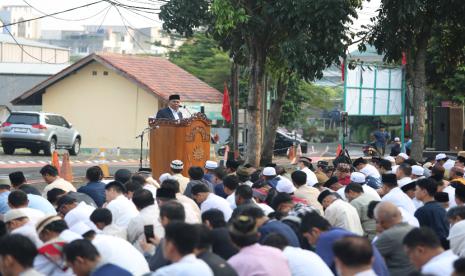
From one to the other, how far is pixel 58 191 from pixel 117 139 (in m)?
33.0

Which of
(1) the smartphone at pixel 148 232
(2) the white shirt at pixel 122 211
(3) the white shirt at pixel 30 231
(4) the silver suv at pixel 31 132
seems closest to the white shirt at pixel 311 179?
(2) the white shirt at pixel 122 211

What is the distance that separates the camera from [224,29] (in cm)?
2477

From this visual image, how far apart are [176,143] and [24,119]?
57.7 ft

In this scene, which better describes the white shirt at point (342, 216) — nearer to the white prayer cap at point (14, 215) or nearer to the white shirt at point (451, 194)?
the white shirt at point (451, 194)

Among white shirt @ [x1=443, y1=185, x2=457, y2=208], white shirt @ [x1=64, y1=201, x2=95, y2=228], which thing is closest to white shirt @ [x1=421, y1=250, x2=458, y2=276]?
white shirt @ [x1=64, y1=201, x2=95, y2=228]

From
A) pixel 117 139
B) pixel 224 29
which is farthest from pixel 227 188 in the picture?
pixel 117 139

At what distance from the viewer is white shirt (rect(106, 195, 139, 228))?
37.4ft

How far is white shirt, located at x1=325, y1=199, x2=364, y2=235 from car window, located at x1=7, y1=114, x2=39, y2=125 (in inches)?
1038

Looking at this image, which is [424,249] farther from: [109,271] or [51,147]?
[51,147]

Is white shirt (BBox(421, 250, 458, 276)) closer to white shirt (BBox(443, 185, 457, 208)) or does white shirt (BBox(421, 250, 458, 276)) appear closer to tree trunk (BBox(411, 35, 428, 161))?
white shirt (BBox(443, 185, 457, 208))

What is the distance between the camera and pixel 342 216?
11.4 metres

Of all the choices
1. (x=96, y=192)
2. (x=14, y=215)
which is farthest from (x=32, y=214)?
(x=96, y=192)

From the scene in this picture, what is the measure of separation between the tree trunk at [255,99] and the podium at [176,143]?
228 inches

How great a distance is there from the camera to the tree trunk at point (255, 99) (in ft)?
86.8
